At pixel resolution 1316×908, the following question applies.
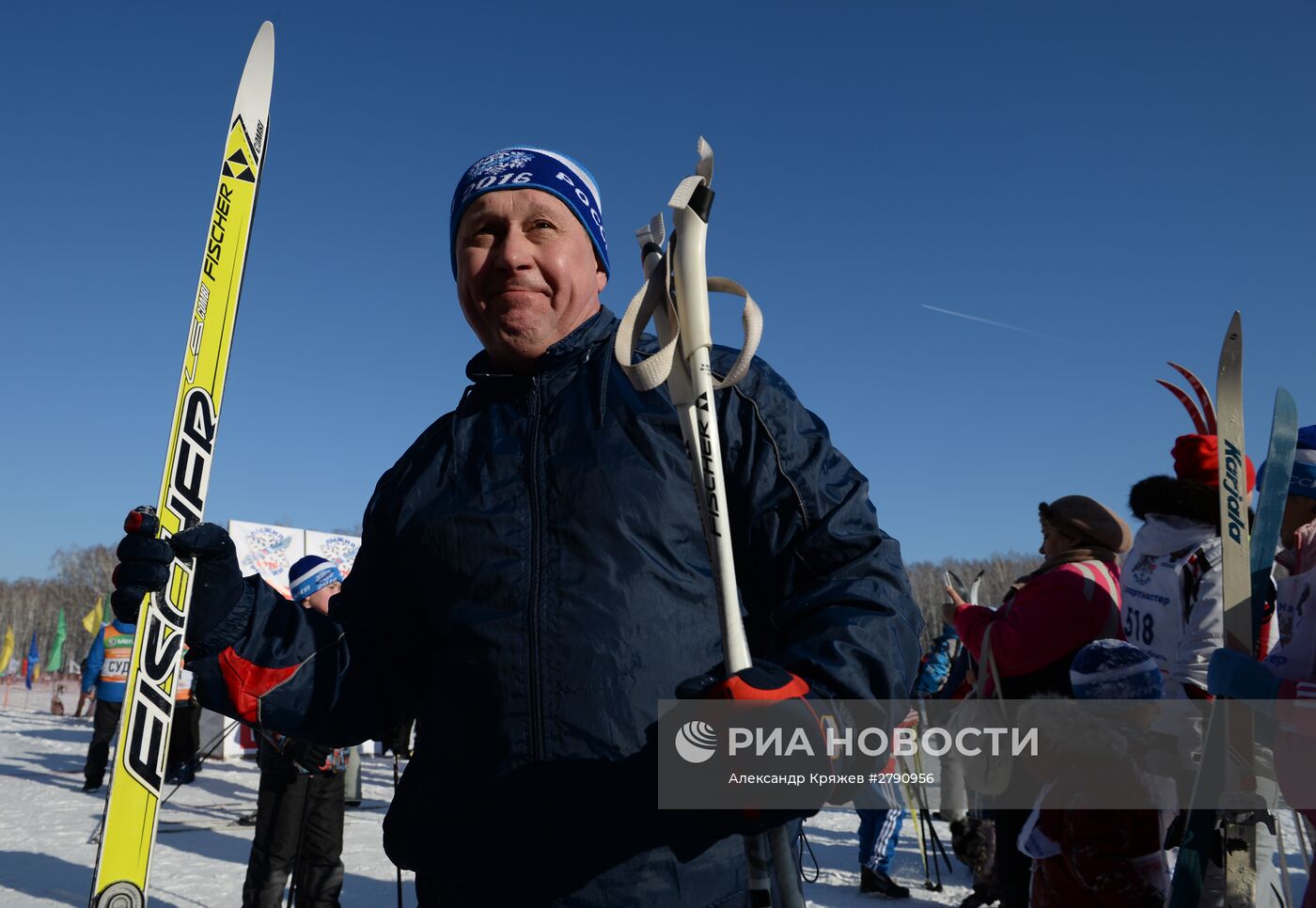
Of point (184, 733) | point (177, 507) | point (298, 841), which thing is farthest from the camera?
point (184, 733)

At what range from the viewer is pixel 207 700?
5.60 feet

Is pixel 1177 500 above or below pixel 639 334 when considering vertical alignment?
above

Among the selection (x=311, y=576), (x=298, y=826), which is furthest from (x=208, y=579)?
(x=311, y=576)

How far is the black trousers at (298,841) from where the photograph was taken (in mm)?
5141

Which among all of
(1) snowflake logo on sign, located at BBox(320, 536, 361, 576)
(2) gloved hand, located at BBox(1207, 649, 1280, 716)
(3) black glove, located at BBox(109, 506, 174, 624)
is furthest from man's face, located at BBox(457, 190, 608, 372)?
(1) snowflake logo on sign, located at BBox(320, 536, 361, 576)

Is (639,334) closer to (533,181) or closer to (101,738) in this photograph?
(533,181)

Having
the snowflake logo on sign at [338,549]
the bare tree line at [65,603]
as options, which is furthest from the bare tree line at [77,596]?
the snowflake logo on sign at [338,549]

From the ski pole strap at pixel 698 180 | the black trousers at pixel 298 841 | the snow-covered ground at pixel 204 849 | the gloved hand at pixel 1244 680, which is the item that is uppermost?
the ski pole strap at pixel 698 180

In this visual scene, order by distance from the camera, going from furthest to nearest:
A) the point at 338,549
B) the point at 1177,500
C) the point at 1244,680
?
1. the point at 338,549
2. the point at 1177,500
3. the point at 1244,680

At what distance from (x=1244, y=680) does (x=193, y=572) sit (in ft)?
8.81

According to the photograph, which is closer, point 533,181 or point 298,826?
point 533,181

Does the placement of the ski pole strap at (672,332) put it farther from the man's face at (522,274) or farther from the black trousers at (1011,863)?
the black trousers at (1011,863)

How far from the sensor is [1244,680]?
2549 millimetres

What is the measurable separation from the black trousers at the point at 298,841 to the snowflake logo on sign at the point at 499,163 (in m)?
4.53
